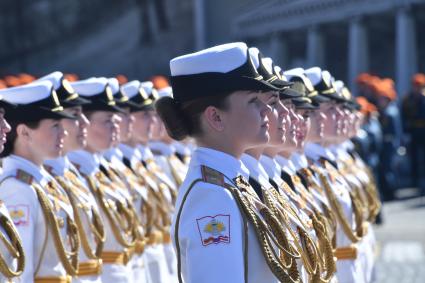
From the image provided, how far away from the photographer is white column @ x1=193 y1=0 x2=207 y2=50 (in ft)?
101

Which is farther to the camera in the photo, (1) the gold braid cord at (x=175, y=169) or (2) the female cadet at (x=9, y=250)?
(1) the gold braid cord at (x=175, y=169)

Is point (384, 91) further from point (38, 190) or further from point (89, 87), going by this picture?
point (38, 190)

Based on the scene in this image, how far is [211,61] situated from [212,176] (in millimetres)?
392

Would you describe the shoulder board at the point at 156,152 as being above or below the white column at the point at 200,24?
below

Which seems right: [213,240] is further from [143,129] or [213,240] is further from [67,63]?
[67,63]

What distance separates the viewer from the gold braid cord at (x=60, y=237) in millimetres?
6254

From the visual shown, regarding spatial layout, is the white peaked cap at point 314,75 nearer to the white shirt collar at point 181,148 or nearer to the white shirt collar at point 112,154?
the white shirt collar at point 112,154

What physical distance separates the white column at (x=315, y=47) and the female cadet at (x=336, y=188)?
971 inches

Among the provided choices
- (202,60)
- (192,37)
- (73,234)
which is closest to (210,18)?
(192,37)

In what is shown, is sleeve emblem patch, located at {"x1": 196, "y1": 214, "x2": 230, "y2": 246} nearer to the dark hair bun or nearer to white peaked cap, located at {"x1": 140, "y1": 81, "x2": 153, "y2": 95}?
the dark hair bun


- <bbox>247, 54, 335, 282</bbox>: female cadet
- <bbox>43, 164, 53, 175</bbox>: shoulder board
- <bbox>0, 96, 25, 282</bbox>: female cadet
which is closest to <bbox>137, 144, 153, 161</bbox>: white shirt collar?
<bbox>43, 164, 53, 175</bbox>: shoulder board

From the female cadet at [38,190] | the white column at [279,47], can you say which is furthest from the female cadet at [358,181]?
the white column at [279,47]

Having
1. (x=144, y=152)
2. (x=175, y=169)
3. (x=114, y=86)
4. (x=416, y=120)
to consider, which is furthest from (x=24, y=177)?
(x=416, y=120)

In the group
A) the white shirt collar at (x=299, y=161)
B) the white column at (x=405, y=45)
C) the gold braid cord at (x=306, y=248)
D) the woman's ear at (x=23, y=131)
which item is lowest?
the gold braid cord at (x=306, y=248)
